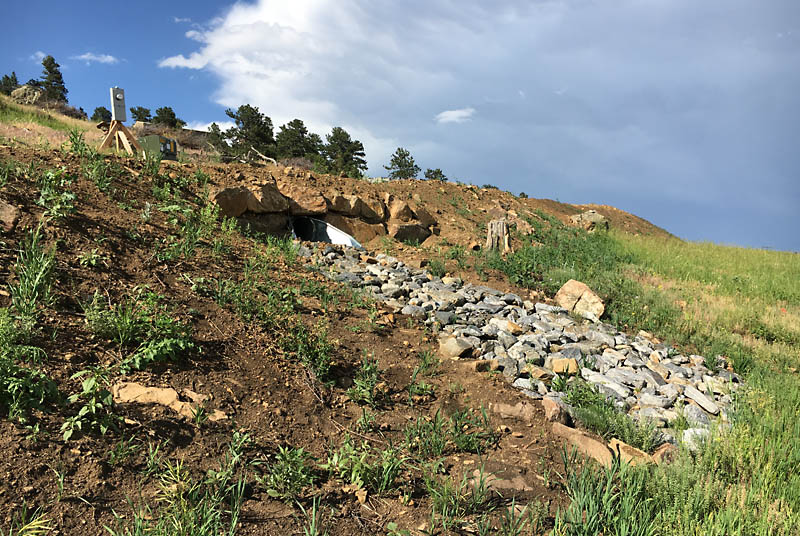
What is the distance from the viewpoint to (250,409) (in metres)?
3.88

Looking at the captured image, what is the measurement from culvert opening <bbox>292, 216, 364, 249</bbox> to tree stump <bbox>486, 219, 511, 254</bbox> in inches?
128

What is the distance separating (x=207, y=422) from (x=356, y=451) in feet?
3.77

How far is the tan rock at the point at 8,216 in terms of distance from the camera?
484cm

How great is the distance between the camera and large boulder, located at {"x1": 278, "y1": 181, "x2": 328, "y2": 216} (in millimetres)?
9305

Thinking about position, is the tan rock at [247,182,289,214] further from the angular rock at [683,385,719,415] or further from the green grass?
the green grass

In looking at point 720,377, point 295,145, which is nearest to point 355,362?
point 720,377

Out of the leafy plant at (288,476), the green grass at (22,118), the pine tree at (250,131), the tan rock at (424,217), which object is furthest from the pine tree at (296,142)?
the leafy plant at (288,476)

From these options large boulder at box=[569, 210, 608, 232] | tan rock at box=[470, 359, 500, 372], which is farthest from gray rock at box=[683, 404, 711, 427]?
large boulder at box=[569, 210, 608, 232]

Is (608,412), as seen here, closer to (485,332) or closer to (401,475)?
(485,332)

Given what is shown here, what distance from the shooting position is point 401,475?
3.47 meters

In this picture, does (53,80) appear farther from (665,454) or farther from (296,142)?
(665,454)

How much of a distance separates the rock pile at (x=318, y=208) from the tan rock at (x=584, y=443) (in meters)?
6.15

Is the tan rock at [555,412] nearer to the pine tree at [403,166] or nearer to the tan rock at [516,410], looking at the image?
the tan rock at [516,410]

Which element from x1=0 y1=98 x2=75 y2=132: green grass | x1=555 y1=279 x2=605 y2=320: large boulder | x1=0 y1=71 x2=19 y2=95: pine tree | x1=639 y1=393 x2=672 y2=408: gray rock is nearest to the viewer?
x1=639 y1=393 x2=672 y2=408: gray rock
